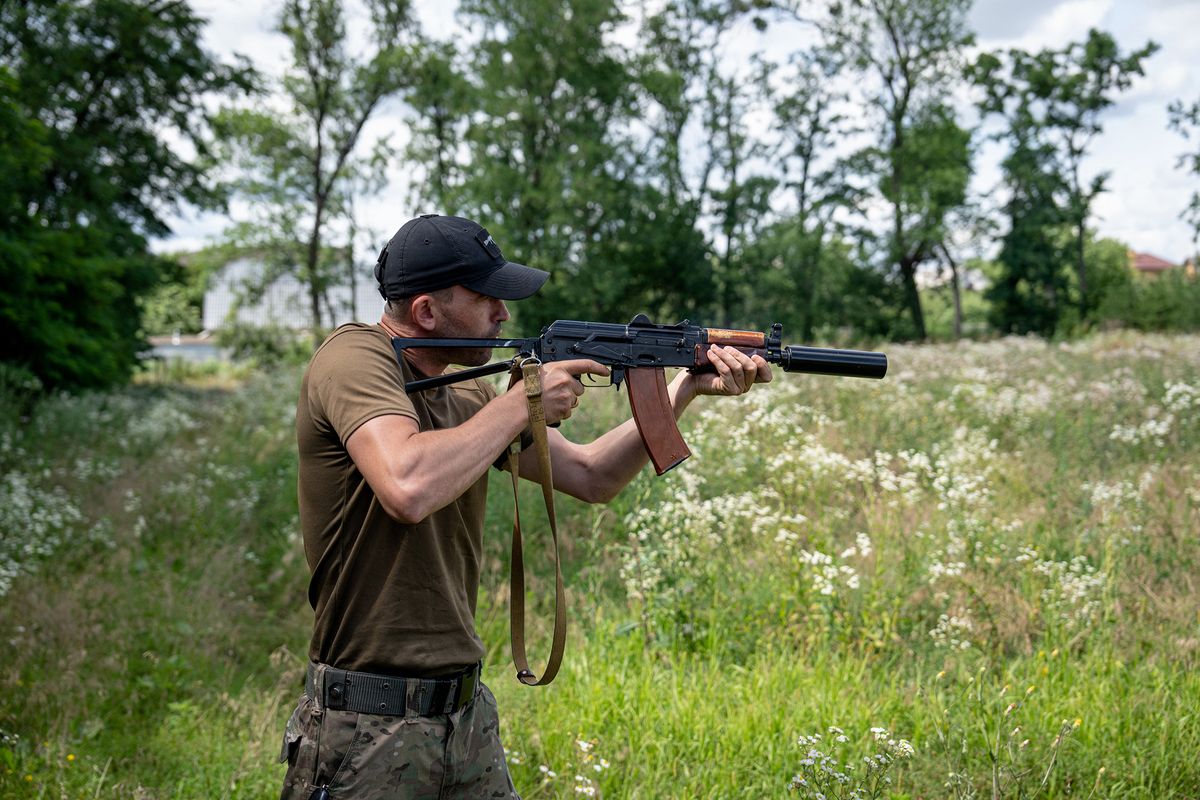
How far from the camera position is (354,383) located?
7.66ft

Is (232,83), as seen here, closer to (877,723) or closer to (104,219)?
(104,219)

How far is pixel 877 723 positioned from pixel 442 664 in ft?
8.28

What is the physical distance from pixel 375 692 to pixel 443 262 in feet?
3.94

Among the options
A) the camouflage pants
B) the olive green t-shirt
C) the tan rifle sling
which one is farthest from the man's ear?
the camouflage pants

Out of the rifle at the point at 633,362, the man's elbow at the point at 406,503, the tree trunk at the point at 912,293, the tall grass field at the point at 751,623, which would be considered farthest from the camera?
the tree trunk at the point at 912,293

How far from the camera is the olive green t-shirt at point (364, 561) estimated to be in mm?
2475

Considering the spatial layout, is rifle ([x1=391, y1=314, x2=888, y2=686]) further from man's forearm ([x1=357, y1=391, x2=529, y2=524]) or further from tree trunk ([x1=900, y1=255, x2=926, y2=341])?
tree trunk ([x1=900, y1=255, x2=926, y2=341])

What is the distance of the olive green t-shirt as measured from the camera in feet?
8.12

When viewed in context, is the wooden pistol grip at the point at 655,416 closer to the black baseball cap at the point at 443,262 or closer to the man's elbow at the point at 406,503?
the black baseball cap at the point at 443,262

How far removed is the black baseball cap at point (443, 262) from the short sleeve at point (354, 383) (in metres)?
0.22

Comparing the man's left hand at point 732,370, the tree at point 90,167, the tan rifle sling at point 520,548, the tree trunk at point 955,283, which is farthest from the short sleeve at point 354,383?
the tree trunk at point 955,283

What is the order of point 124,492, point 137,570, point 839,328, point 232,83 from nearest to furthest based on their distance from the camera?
point 137,570
point 124,492
point 232,83
point 839,328

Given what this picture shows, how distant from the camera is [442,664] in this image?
2557 millimetres

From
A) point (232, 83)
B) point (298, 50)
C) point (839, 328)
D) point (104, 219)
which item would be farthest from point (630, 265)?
point (104, 219)
